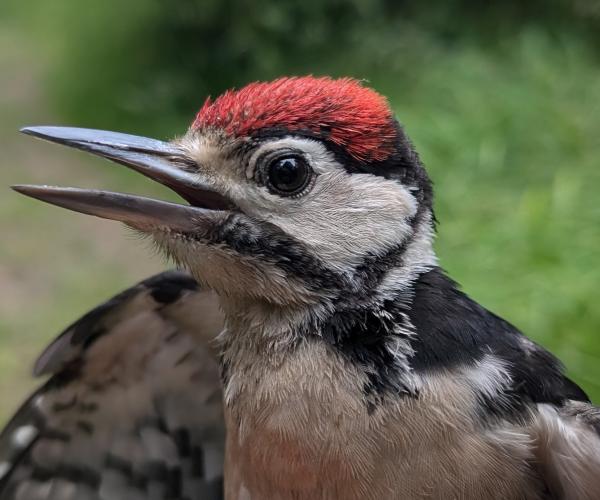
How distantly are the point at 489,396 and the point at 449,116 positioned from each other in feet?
13.4

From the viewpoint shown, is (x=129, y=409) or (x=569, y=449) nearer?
(x=569, y=449)

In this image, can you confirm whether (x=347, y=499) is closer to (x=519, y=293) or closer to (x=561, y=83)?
(x=519, y=293)

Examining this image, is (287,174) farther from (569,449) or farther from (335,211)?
(569,449)

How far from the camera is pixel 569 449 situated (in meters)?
2.30

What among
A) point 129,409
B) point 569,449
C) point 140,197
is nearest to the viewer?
point 140,197

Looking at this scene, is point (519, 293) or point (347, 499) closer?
point (347, 499)

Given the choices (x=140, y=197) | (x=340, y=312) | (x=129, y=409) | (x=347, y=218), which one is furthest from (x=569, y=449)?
(x=129, y=409)

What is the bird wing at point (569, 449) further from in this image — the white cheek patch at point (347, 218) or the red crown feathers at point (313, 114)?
the red crown feathers at point (313, 114)

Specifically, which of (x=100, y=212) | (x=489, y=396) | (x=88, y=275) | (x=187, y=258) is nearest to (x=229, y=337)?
(x=187, y=258)

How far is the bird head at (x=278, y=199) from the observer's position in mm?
2193

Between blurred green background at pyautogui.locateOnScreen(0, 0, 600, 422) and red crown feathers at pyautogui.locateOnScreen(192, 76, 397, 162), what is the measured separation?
191 cm

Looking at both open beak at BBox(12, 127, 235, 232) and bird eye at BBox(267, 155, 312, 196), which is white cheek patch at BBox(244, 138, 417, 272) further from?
open beak at BBox(12, 127, 235, 232)

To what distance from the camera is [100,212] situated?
7.07 feet

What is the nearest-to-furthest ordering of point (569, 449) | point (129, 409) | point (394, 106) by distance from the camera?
point (569, 449), point (129, 409), point (394, 106)
